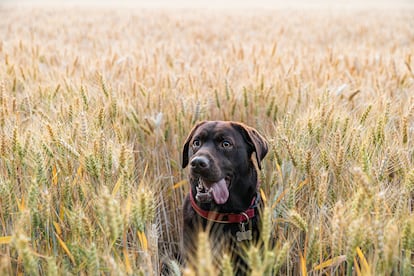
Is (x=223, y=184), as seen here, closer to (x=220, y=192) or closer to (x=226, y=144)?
(x=220, y=192)

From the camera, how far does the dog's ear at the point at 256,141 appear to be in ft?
9.19

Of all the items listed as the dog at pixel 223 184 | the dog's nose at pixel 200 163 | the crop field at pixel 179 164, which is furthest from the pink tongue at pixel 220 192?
the crop field at pixel 179 164

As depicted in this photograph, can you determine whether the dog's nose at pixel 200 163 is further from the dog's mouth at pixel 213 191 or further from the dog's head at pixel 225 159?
the dog's mouth at pixel 213 191

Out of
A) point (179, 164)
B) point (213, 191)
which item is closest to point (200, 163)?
point (213, 191)

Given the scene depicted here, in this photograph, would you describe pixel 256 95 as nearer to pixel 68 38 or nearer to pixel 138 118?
pixel 138 118

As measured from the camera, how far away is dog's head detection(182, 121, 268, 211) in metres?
2.72

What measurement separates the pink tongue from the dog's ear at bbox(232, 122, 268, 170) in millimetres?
→ 273

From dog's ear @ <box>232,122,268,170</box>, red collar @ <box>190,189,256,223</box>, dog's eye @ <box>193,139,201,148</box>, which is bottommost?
red collar @ <box>190,189,256,223</box>

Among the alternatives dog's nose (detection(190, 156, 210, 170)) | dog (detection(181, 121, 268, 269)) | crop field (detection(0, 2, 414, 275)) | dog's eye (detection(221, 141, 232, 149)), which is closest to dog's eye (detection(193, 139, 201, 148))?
dog (detection(181, 121, 268, 269))

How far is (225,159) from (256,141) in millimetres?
258

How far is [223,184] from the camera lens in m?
2.84

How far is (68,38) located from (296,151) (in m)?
7.42

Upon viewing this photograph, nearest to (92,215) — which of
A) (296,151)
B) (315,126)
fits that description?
(296,151)

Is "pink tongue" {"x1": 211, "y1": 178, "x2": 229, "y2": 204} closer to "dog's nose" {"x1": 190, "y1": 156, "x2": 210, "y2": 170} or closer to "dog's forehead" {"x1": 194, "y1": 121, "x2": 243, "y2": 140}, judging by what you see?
"dog's nose" {"x1": 190, "y1": 156, "x2": 210, "y2": 170}
